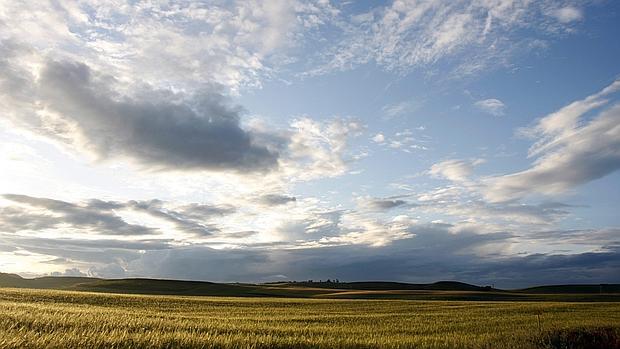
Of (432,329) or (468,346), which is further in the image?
(432,329)

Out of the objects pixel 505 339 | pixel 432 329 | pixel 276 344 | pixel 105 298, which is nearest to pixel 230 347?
pixel 276 344

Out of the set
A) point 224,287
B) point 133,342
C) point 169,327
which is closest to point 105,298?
point 169,327

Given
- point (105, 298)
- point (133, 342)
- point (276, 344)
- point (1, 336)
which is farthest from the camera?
point (105, 298)

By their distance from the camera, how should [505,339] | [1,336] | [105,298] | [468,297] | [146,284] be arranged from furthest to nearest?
[146,284], [468,297], [105,298], [505,339], [1,336]

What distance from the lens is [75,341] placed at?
42.7 feet

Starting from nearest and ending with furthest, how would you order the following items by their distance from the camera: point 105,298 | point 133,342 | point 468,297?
point 133,342
point 105,298
point 468,297

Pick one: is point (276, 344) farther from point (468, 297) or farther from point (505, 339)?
point (468, 297)

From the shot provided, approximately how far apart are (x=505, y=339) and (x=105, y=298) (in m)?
46.2

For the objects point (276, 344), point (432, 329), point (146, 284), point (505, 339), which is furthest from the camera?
point (146, 284)

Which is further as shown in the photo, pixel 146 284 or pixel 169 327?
pixel 146 284

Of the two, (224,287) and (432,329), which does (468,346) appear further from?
(224,287)

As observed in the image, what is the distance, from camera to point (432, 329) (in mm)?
25703

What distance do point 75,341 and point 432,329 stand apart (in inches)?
730

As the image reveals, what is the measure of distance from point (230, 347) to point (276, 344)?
6.44 feet
